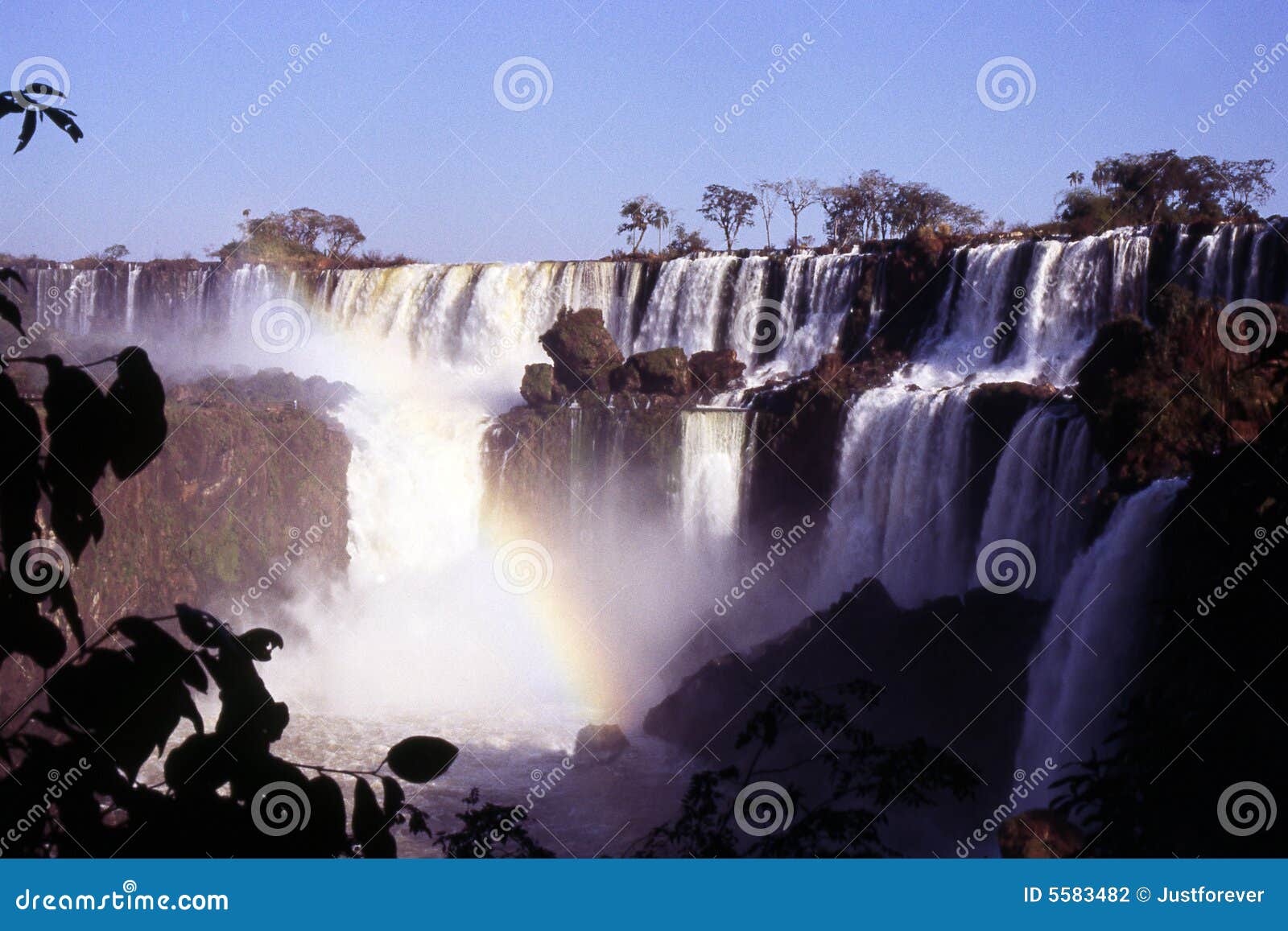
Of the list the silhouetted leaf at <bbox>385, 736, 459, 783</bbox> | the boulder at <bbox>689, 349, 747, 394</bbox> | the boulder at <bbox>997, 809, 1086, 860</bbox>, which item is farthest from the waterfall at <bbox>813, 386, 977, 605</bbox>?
the silhouetted leaf at <bbox>385, 736, 459, 783</bbox>

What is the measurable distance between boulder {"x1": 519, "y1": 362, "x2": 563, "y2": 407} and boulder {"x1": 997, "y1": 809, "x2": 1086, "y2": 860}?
16129 mm

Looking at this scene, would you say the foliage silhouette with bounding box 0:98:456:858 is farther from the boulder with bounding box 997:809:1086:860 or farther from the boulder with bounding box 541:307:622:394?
the boulder with bounding box 541:307:622:394

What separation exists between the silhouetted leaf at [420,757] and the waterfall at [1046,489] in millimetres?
13676

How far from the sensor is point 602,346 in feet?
77.2

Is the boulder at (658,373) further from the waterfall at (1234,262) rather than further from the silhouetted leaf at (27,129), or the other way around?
the silhouetted leaf at (27,129)

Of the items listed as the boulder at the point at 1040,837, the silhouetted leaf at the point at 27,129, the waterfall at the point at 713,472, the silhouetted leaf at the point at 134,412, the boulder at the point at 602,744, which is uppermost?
the silhouetted leaf at the point at 27,129

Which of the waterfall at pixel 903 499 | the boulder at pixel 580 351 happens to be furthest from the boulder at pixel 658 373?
the waterfall at pixel 903 499

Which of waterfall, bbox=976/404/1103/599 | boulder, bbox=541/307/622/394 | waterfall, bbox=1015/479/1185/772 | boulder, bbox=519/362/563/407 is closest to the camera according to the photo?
waterfall, bbox=1015/479/1185/772

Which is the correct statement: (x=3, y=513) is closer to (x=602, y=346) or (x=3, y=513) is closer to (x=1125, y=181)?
(x=602, y=346)

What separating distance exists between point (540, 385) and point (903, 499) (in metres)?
8.42

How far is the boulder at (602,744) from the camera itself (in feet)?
53.5

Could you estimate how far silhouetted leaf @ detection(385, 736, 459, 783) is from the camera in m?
1.35

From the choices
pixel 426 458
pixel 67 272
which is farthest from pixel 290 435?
pixel 67 272

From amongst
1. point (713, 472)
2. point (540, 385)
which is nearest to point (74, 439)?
point (713, 472)
